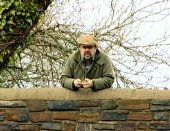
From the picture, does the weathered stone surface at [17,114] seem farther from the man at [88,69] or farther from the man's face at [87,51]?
the man's face at [87,51]

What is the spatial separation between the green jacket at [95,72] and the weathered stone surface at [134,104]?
0.72ft

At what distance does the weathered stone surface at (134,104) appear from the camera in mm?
5141

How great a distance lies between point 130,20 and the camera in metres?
8.29

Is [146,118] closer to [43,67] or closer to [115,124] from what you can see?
[115,124]

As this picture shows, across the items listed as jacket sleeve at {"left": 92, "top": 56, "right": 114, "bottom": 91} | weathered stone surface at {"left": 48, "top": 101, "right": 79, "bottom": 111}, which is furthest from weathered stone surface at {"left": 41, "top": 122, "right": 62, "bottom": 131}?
jacket sleeve at {"left": 92, "top": 56, "right": 114, "bottom": 91}

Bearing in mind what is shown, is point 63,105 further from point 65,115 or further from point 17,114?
point 17,114

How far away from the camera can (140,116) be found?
16.9ft

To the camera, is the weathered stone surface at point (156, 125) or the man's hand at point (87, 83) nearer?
the man's hand at point (87, 83)

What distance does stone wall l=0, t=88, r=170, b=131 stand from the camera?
5137mm

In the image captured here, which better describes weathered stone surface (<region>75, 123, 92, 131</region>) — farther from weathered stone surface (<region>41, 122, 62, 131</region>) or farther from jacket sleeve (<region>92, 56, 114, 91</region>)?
jacket sleeve (<region>92, 56, 114, 91</region>)

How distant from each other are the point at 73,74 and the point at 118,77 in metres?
3.19

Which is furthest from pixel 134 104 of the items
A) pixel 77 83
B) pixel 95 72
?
pixel 77 83

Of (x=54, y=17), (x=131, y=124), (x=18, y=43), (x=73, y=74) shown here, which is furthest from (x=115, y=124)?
(x=54, y=17)

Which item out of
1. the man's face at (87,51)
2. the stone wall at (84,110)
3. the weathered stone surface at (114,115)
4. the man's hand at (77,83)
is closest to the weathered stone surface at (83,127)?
the stone wall at (84,110)
